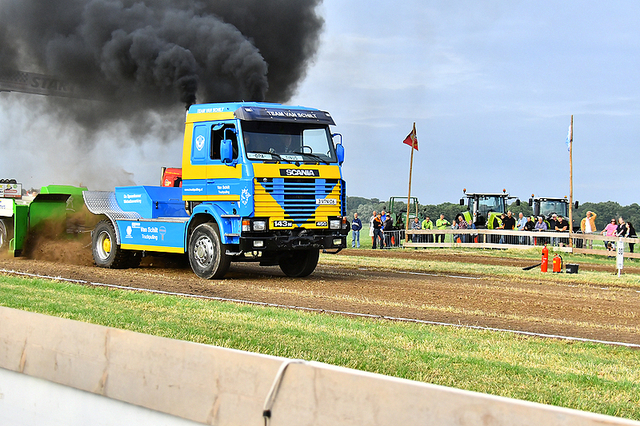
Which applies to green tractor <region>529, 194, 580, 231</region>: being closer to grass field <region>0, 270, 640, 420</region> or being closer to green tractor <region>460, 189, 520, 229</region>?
green tractor <region>460, 189, 520, 229</region>

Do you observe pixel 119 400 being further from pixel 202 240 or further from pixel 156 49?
pixel 156 49

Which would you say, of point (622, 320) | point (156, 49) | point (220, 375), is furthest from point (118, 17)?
point (220, 375)

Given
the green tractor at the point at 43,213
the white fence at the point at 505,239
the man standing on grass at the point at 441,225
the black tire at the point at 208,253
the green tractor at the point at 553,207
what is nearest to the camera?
the black tire at the point at 208,253

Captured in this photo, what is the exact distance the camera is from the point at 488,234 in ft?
96.6

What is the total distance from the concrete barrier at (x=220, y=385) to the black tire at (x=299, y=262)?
1028 centimetres

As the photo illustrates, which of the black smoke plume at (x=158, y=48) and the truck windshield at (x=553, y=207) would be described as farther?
the truck windshield at (x=553, y=207)

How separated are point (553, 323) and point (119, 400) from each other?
6.98 metres

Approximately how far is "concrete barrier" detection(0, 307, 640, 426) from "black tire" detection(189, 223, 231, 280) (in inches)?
341

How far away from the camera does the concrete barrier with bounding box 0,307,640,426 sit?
8.66 ft

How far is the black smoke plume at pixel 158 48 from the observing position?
1941 cm

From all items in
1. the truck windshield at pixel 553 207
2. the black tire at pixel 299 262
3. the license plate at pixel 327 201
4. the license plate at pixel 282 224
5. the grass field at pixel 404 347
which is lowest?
the grass field at pixel 404 347

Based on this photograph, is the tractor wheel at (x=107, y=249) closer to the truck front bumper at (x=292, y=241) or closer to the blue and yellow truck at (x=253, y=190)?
the blue and yellow truck at (x=253, y=190)

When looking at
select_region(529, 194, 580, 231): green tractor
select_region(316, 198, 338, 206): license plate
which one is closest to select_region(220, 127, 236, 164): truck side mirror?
Answer: select_region(316, 198, 338, 206): license plate

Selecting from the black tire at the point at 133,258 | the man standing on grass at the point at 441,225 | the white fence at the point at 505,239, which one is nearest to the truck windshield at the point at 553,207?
the man standing on grass at the point at 441,225
